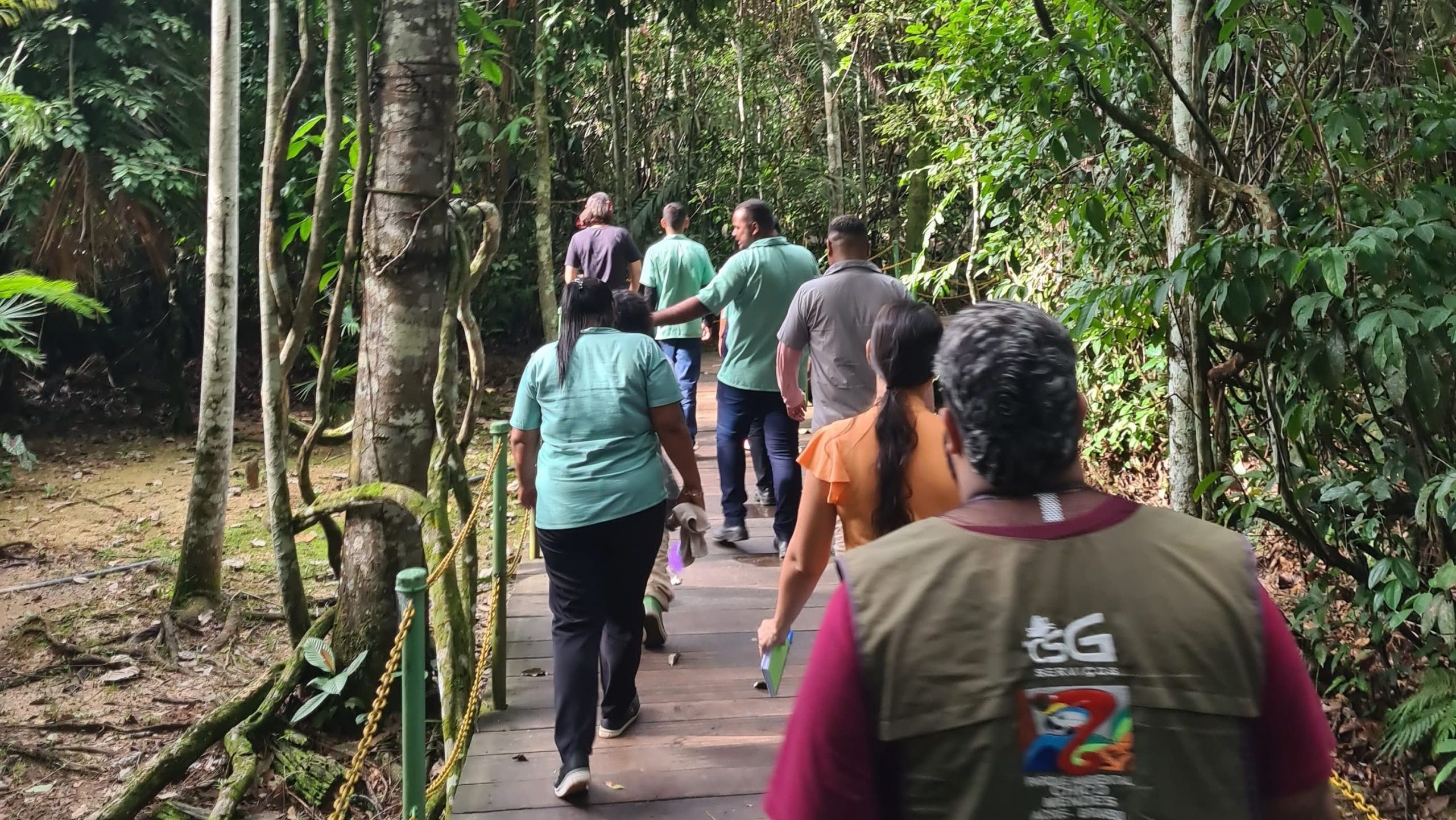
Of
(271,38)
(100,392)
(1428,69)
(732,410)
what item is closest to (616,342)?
(732,410)

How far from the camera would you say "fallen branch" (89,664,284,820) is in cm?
429

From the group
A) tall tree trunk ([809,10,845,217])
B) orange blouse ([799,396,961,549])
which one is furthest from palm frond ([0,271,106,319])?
tall tree trunk ([809,10,845,217])

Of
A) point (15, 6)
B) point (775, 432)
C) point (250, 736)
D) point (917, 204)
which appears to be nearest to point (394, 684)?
point (250, 736)

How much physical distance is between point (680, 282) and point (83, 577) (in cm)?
485

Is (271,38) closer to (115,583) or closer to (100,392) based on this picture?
(115,583)

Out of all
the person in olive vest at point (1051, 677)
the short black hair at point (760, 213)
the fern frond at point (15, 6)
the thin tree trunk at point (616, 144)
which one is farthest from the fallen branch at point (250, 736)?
the thin tree trunk at point (616, 144)

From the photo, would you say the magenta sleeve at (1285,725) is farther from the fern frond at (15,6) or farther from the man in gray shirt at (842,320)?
the fern frond at (15,6)

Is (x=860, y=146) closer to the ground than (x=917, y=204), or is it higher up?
higher up

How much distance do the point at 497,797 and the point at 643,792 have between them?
18.3 inches

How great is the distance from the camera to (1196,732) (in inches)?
50.7

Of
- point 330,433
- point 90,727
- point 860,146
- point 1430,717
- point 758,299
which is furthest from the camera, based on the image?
point 860,146

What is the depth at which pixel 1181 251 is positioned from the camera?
4.05m

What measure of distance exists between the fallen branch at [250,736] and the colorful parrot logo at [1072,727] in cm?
382

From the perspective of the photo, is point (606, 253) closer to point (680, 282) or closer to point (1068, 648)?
point (680, 282)
